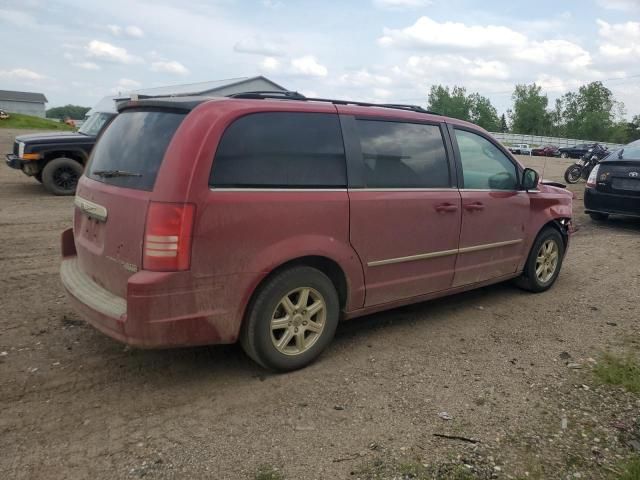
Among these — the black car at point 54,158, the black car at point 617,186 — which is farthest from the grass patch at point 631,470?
the black car at point 54,158

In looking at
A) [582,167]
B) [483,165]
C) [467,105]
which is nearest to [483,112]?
[467,105]

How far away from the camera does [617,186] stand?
30.4 ft

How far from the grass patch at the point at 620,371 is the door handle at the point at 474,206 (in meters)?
1.51

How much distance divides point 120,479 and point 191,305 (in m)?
0.97

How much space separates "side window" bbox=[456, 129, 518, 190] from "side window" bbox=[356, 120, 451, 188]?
285mm

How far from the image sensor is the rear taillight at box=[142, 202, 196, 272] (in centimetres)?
302

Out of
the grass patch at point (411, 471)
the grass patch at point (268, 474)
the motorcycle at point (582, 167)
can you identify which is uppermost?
the motorcycle at point (582, 167)

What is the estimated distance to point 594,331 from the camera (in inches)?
183

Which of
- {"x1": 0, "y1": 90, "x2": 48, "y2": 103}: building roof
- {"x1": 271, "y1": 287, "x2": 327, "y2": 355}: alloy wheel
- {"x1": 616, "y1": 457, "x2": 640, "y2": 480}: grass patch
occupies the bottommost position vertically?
{"x1": 616, "y1": 457, "x2": 640, "y2": 480}: grass patch

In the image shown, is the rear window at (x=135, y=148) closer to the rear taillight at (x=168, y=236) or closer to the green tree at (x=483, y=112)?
the rear taillight at (x=168, y=236)

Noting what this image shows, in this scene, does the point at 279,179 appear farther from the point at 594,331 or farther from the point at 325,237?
the point at 594,331

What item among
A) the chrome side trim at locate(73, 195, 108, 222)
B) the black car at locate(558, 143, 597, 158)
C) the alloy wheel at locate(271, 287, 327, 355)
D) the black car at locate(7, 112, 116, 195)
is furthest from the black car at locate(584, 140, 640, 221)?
the black car at locate(558, 143, 597, 158)

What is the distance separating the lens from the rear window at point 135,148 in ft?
10.6

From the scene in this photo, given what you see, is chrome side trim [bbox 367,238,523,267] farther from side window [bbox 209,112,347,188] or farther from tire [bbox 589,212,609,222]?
tire [bbox 589,212,609,222]
